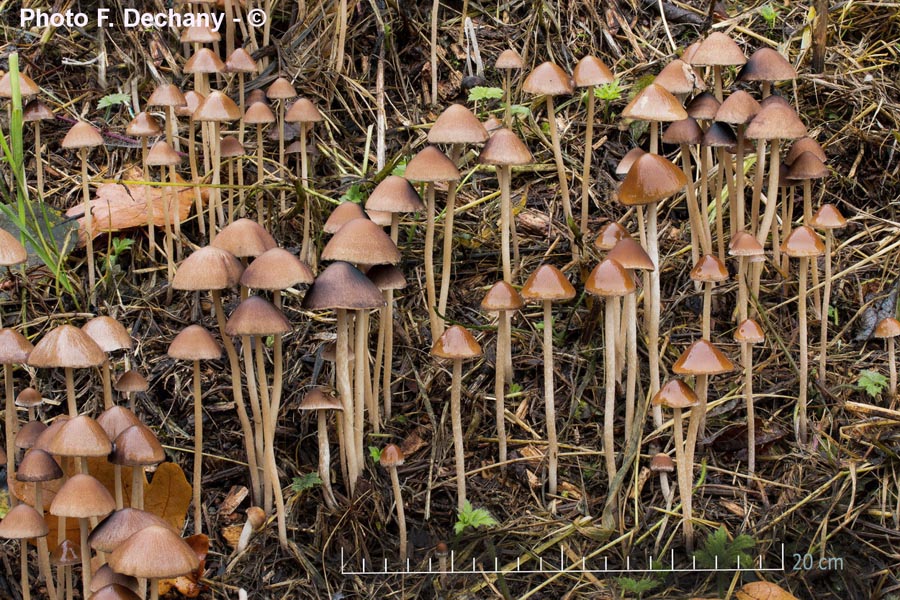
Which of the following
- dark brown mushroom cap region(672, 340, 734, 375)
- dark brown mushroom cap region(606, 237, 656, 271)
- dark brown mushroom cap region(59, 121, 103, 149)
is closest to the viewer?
dark brown mushroom cap region(672, 340, 734, 375)

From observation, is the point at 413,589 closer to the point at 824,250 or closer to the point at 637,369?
the point at 637,369

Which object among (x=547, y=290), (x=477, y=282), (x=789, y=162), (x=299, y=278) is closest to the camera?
(x=299, y=278)

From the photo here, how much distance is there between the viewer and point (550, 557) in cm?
491

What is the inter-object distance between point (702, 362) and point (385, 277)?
64.9 inches

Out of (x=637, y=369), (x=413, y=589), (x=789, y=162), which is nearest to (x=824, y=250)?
(x=789, y=162)

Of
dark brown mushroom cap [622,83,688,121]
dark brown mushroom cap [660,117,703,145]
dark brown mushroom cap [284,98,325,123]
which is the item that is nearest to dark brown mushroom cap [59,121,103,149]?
dark brown mushroom cap [284,98,325,123]

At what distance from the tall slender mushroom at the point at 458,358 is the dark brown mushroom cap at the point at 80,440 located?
162cm

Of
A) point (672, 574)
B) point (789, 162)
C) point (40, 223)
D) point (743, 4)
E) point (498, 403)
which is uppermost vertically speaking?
point (743, 4)

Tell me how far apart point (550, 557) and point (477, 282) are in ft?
6.30

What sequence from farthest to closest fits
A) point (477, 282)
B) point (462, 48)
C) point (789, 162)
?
point (462, 48)
point (477, 282)
point (789, 162)

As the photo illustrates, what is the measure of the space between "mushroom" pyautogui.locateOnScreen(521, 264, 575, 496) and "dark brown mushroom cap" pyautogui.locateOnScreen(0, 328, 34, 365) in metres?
2.41

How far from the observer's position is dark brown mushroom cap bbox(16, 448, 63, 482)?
4258 millimetres

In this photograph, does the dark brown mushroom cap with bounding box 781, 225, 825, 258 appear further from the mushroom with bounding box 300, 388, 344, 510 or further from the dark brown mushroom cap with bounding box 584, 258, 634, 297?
the mushroom with bounding box 300, 388, 344, 510

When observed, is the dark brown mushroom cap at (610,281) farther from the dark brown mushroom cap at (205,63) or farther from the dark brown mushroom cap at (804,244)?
the dark brown mushroom cap at (205,63)
